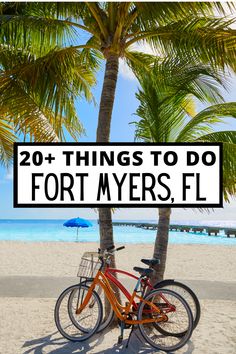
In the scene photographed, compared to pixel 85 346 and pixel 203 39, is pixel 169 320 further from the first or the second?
pixel 203 39

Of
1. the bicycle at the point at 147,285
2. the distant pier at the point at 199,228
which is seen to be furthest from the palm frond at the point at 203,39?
the distant pier at the point at 199,228

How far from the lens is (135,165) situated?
7082 millimetres

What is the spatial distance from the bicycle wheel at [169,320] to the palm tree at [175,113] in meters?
1.28

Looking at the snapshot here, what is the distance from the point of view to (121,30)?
23.9 ft

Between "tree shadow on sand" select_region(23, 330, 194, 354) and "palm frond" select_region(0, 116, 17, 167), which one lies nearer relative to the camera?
"tree shadow on sand" select_region(23, 330, 194, 354)

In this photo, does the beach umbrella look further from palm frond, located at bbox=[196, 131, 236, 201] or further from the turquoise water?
palm frond, located at bbox=[196, 131, 236, 201]

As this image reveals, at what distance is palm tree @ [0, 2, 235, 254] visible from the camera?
6.81m

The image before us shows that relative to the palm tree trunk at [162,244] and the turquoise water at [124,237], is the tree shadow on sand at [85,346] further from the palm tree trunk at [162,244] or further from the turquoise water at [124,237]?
the turquoise water at [124,237]

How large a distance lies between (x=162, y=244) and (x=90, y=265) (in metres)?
1.48

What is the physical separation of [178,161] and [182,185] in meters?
0.37

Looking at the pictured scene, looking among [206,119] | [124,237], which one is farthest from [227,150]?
[124,237]

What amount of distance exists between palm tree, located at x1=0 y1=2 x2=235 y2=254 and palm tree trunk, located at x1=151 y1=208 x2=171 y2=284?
2.51ft

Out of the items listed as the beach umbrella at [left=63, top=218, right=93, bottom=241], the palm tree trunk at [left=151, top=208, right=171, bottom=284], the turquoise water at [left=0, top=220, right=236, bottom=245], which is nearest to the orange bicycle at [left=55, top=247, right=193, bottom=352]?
the palm tree trunk at [left=151, top=208, right=171, bottom=284]

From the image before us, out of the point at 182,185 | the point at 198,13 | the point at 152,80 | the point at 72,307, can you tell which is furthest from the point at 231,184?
Result: the point at 72,307
